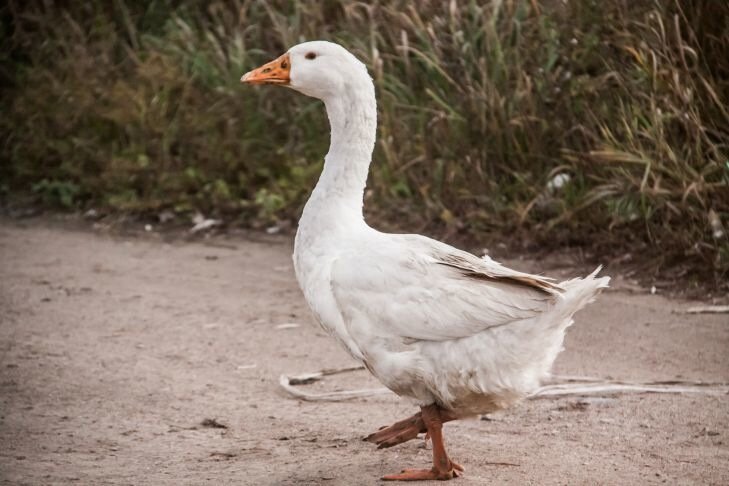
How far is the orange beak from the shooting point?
14.9 feet

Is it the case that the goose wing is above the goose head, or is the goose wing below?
below

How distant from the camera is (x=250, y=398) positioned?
510 centimetres

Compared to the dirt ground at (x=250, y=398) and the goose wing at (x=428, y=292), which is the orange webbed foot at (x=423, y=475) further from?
the goose wing at (x=428, y=292)

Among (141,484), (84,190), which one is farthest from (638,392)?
(84,190)

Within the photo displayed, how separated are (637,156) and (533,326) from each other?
3.16 m

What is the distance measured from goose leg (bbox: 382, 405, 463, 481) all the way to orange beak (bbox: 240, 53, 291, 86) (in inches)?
59.0

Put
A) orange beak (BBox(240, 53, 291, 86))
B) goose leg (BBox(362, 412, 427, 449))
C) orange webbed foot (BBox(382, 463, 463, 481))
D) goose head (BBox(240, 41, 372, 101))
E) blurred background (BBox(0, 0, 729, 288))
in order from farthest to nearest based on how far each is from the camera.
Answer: blurred background (BBox(0, 0, 729, 288)) → orange beak (BBox(240, 53, 291, 86)) → goose head (BBox(240, 41, 372, 101)) → goose leg (BBox(362, 412, 427, 449)) → orange webbed foot (BBox(382, 463, 463, 481))

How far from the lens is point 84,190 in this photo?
958 cm

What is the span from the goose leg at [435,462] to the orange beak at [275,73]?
4.92 feet

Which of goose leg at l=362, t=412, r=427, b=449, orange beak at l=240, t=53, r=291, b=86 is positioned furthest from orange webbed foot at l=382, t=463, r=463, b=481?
orange beak at l=240, t=53, r=291, b=86

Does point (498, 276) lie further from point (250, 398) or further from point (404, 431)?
point (250, 398)

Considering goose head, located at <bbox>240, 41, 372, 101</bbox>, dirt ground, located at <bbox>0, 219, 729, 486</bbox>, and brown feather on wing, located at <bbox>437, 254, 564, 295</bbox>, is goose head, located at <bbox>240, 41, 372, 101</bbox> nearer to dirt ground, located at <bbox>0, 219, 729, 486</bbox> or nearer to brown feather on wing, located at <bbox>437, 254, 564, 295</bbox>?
brown feather on wing, located at <bbox>437, 254, 564, 295</bbox>

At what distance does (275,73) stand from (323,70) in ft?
0.93

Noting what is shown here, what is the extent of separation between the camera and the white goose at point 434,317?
12.3ft
